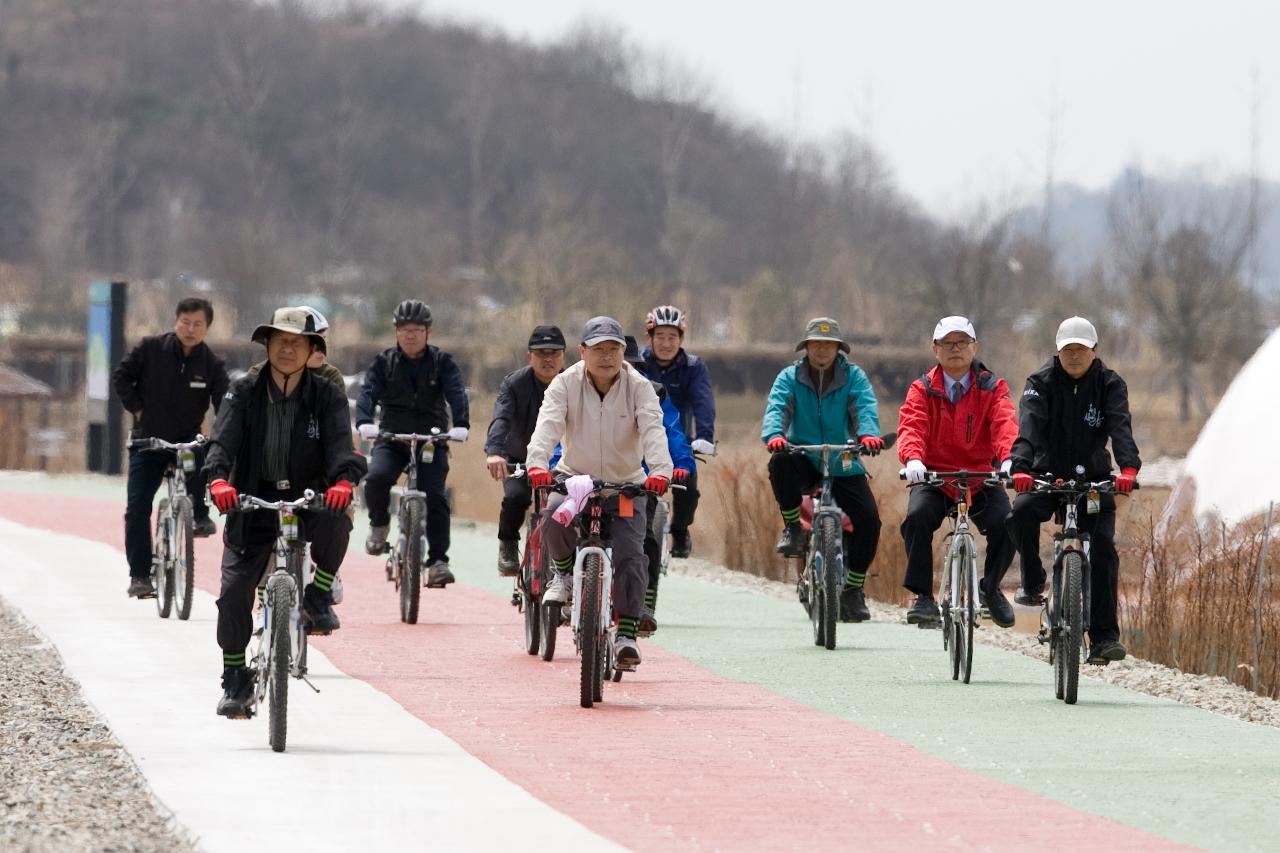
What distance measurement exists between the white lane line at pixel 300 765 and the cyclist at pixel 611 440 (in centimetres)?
112

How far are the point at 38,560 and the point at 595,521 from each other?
29.5ft

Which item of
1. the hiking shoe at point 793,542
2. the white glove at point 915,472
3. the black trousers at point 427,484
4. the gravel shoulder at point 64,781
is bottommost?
the gravel shoulder at point 64,781

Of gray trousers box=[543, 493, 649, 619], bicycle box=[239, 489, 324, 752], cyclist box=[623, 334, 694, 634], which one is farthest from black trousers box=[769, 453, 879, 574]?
bicycle box=[239, 489, 324, 752]

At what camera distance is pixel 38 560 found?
18734 millimetres

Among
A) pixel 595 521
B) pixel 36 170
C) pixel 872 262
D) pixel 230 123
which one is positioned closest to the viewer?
pixel 595 521

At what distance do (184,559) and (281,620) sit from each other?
5.24 m

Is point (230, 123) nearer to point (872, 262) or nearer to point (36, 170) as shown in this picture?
point (36, 170)

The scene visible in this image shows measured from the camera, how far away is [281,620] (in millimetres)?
8945

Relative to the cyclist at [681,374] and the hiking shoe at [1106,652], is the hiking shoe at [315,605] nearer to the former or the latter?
the hiking shoe at [1106,652]

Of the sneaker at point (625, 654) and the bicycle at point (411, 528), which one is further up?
the bicycle at point (411, 528)

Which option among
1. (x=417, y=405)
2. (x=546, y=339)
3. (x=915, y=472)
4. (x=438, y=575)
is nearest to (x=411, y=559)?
(x=438, y=575)

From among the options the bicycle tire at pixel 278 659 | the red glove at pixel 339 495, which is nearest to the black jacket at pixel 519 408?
the red glove at pixel 339 495

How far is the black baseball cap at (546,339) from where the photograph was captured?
12789 mm

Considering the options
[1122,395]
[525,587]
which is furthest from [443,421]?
[1122,395]
